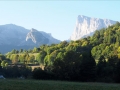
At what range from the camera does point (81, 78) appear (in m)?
87.8

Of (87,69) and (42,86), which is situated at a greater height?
(87,69)

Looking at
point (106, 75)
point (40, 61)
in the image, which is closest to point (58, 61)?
point (106, 75)

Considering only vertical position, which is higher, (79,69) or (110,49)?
(110,49)

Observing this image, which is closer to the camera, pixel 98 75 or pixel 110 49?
pixel 98 75

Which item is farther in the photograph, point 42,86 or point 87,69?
point 87,69

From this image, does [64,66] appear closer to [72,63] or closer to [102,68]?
[72,63]

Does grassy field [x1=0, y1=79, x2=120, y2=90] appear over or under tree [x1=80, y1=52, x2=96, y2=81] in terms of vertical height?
under

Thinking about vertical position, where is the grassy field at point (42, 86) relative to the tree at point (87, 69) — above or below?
below

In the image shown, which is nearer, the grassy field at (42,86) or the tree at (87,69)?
the grassy field at (42,86)

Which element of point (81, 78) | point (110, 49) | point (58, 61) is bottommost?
point (81, 78)

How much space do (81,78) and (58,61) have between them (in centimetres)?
1062

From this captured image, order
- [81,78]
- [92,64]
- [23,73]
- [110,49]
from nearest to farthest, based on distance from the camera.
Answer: [81,78] → [92,64] → [23,73] → [110,49]

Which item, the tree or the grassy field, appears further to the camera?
the tree

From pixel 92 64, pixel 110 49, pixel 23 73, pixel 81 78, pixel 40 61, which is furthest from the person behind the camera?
pixel 40 61
